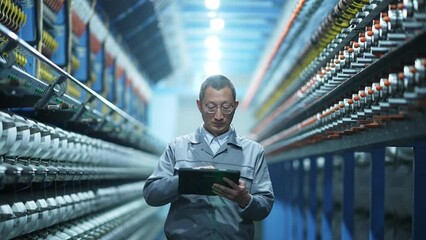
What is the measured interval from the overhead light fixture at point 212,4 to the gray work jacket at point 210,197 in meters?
8.66

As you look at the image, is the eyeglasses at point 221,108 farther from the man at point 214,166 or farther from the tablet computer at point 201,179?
the tablet computer at point 201,179

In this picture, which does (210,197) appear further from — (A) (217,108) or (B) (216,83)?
(B) (216,83)

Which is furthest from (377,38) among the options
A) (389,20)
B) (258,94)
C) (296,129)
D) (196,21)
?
(258,94)

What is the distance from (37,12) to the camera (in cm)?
507

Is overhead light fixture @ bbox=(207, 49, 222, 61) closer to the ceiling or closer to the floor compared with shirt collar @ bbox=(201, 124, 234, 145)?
closer to the ceiling

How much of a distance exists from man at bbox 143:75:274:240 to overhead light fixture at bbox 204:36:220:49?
11564mm

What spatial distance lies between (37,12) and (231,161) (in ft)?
6.84

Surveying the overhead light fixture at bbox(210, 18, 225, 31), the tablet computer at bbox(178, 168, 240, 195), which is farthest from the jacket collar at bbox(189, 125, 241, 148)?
the overhead light fixture at bbox(210, 18, 225, 31)

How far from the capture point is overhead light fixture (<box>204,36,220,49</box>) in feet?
50.2

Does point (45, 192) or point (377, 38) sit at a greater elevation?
point (377, 38)

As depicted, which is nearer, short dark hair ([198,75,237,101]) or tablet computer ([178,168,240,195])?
tablet computer ([178,168,240,195])

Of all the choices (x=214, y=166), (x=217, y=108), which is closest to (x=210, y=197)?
(x=214, y=166)

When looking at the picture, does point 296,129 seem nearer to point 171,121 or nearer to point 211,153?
point 211,153

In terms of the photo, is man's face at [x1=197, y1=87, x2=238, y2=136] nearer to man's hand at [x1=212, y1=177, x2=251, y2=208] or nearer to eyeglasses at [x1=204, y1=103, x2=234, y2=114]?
eyeglasses at [x1=204, y1=103, x2=234, y2=114]
